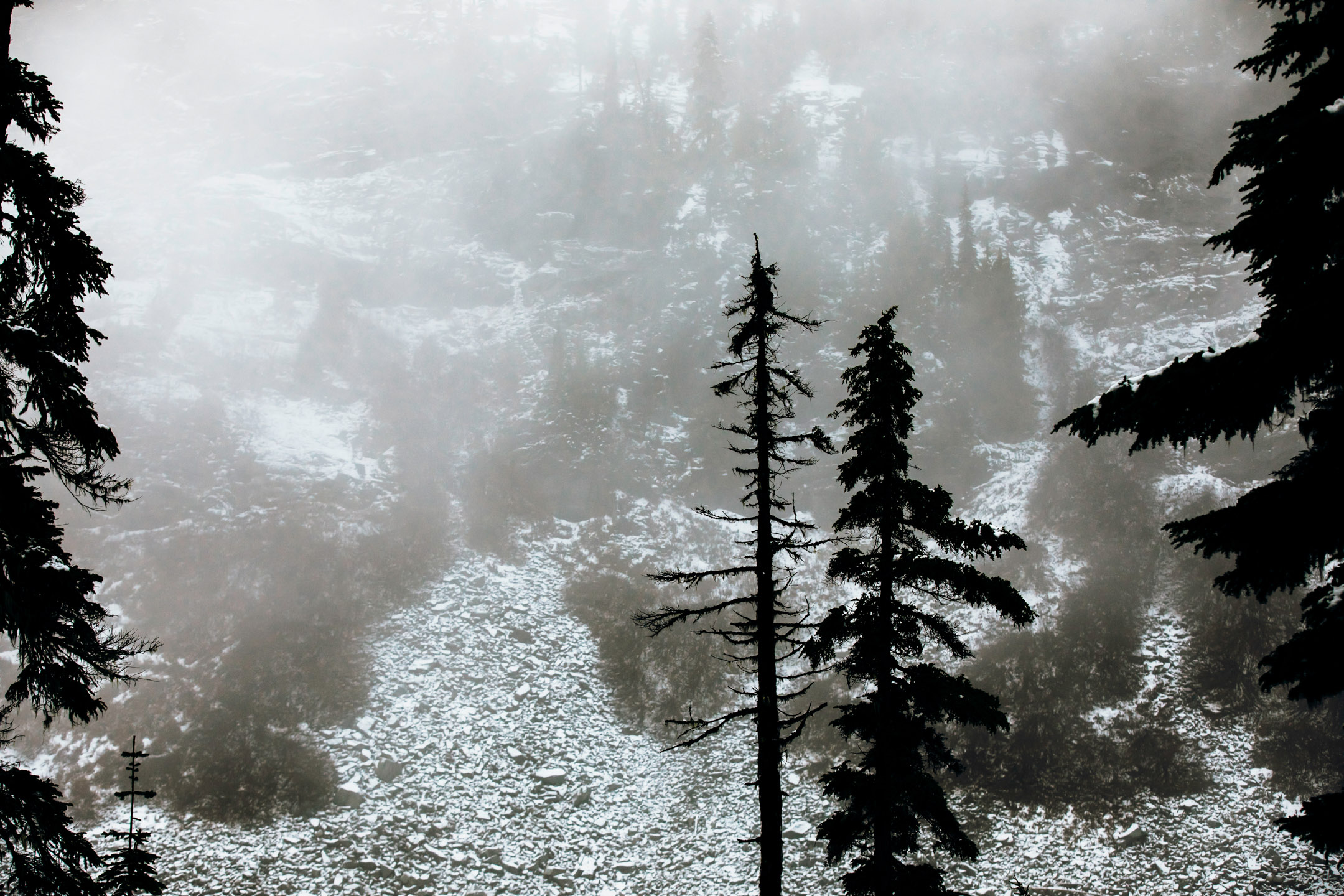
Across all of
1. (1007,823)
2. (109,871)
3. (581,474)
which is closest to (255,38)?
(581,474)

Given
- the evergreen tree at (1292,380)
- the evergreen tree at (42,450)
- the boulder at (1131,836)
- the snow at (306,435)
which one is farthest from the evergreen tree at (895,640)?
the snow at (306,435)

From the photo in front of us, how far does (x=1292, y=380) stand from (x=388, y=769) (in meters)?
28.8

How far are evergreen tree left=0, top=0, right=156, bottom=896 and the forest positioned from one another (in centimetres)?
5

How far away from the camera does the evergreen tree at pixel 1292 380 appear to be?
4801mm

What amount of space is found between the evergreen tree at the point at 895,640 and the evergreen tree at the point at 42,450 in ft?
28.0

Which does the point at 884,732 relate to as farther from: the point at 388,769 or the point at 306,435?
the point at 306,435

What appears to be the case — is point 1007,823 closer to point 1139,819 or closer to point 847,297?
point 1139,819

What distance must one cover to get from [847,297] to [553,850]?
45.4m

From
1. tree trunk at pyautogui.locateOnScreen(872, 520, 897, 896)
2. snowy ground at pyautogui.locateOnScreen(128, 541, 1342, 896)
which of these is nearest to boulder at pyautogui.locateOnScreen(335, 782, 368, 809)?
snowy ground at pyautogui.locateOnScreen(128, 541, 1342, 896)

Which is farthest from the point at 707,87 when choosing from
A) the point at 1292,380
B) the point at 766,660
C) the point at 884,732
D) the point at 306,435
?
the point at 1292,380

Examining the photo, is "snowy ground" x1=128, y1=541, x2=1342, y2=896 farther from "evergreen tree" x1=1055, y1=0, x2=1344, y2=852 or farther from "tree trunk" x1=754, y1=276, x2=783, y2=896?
"evergreen tree" x1=1055, y1=0, x2=1344, y2=852

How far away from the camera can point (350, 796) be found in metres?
24.2

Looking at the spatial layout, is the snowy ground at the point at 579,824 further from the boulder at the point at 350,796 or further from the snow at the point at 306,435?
the snow at the point at 306,435

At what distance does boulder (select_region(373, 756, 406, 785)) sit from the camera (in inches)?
989
